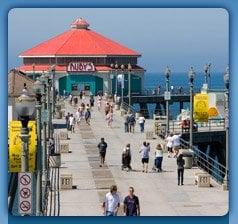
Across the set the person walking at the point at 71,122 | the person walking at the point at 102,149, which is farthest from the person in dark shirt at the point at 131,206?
the person walking at the point at 71,122

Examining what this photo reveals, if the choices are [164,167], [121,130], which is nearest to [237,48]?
[164,167]

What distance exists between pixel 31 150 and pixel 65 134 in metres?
22.4

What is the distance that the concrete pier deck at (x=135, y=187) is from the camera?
16.2 m

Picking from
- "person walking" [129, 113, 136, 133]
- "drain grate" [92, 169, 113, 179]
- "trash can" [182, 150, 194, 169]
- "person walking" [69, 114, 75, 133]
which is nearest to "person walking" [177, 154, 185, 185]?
"drain grate" [92, 169, 113, 179]

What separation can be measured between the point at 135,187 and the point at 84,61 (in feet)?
192

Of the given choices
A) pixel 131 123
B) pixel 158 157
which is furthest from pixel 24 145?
pixel 131 123

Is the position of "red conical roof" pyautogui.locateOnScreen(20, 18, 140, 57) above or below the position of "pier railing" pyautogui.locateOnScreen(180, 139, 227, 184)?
above

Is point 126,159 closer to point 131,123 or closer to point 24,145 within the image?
point 24,145

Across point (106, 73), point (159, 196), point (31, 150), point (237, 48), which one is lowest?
point (159, 196)

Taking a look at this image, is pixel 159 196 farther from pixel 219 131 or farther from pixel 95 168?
pixel 219 131

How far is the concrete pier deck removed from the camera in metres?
16.2

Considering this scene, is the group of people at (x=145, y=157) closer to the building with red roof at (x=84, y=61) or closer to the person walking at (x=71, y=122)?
the person walking at (x=71, y=122)

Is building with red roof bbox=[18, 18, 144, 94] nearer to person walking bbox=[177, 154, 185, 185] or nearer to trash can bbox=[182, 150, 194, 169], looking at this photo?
trash can bbox=[182, 150, 194, 169]

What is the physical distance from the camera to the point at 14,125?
12.3 meters
